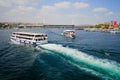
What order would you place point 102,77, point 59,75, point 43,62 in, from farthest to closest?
point 43,62 < point 59,75 < point 102,77

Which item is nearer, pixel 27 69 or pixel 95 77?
pixel 95 77

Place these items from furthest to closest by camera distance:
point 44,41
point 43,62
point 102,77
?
1. point 44,41
2. point 43,62
3. point 102,77

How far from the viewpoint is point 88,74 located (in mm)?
28750

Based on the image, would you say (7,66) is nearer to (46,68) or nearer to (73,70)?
(46,68)

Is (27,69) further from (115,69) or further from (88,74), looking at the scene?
(115,69)

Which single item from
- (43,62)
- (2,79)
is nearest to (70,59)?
(43,62)

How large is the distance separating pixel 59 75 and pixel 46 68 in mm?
4823

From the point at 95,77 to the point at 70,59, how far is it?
12.2 m

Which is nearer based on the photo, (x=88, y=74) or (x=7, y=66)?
(x=88, y=74)

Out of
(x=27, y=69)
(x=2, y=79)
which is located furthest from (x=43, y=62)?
(x=2, y=79)

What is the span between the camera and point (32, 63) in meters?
37.4

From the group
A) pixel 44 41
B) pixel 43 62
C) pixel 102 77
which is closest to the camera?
pixel 102 77

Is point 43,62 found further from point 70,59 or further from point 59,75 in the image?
point 59,75

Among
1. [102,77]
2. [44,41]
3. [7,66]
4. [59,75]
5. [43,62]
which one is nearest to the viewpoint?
[102,77]
